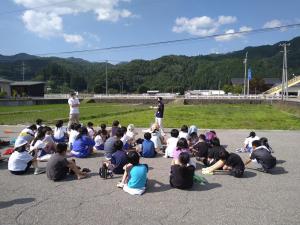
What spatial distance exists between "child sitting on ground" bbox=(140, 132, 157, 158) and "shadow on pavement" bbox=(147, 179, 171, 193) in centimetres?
261

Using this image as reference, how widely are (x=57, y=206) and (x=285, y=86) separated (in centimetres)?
5295

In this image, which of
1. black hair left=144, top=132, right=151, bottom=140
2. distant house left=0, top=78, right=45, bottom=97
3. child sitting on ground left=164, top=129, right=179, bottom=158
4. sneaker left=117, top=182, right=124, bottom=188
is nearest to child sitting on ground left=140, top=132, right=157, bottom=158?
black hair left=144, top=132, right=151, bottom=140

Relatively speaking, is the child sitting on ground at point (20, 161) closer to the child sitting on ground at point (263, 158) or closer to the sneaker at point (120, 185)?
the sneaker at point (120, 185)

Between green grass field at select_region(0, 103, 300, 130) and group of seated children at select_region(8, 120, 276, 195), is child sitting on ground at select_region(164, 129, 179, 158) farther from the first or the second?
green grass field at select_region(0, 103, 300, 130)

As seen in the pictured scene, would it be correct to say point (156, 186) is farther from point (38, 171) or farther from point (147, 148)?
point (38, 171)

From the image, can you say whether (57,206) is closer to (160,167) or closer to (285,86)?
(160,167)

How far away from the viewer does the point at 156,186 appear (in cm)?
726

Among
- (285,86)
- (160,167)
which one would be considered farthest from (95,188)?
(285,86)

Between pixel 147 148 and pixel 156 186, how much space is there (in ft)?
9.76

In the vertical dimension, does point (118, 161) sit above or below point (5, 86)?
below

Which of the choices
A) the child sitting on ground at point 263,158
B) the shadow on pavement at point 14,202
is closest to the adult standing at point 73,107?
the shadow on pavement at point 14,202

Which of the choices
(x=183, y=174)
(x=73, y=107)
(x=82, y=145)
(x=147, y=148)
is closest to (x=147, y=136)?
(x=147, y=148)

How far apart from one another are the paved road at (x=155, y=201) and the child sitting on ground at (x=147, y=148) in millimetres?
1655

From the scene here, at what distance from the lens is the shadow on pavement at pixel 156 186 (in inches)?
275
